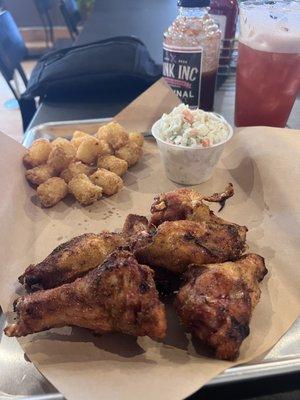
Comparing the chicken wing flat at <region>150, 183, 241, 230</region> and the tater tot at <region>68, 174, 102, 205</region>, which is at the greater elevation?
the chicken wing flat at <region>150, 183, 241, 230</region>

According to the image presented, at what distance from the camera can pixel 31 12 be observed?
6.12 metres

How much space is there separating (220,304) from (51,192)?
662 mm

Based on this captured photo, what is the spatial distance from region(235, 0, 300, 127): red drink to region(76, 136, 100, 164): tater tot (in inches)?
23.1

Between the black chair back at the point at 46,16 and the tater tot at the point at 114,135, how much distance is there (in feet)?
16.2

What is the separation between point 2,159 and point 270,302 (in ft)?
2.81

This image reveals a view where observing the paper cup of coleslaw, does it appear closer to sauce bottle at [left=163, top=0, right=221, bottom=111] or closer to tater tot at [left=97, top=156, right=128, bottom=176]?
tater tot at [left=97, top=156, right=128, bottom=176]

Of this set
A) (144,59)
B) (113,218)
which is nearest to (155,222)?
(113,218)

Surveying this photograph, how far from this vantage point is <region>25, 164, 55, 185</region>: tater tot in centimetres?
122

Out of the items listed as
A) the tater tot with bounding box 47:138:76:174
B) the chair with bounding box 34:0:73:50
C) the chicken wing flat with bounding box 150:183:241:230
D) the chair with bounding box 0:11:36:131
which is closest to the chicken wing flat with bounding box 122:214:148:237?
the chicken wing flat with bounding box 150:183:241:230

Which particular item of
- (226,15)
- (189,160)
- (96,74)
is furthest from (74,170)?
(226,15)

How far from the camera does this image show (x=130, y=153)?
1.36m

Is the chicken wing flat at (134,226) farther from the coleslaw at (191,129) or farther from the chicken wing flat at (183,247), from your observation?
the coleslaw at (191,129)

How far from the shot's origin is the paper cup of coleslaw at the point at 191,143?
121 cm

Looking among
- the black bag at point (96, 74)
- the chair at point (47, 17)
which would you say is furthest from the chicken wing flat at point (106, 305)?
the chair at point (47, 17)
